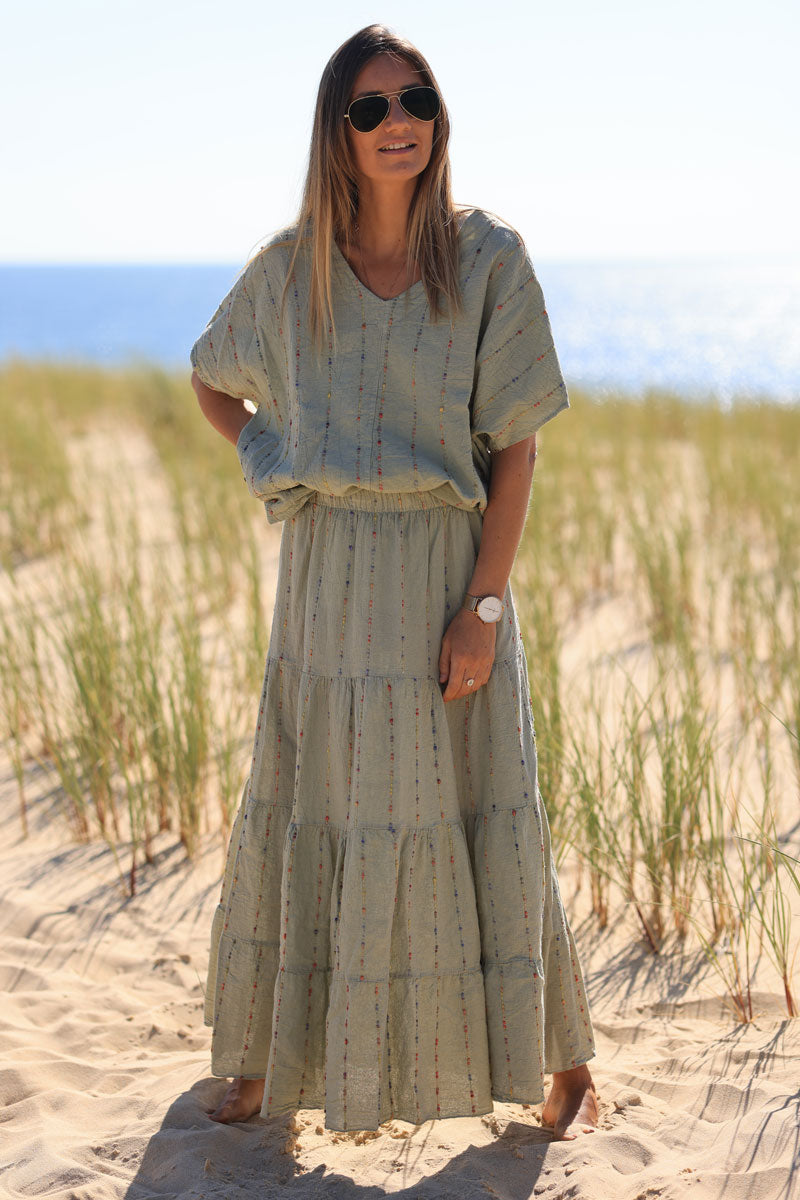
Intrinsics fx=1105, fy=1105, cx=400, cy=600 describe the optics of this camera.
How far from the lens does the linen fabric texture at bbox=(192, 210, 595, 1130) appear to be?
1.63m

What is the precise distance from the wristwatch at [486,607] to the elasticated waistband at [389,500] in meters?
0.15

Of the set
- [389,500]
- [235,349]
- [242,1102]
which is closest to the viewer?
[389,500]

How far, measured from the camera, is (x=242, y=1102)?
190cm

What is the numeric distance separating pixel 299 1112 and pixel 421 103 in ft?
5.45

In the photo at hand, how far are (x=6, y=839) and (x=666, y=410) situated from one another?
6.66m

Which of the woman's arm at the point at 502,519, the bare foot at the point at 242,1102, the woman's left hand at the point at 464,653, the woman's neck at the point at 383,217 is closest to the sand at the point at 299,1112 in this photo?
the bare foot at the point at 242,1102

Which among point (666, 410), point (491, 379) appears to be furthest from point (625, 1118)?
point (666, 410)

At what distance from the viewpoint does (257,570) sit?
4.00 metres

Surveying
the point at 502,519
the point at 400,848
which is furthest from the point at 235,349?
the point at 400,848

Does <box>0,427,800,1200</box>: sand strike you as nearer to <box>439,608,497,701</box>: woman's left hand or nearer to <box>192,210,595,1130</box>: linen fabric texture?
<box>192,210,595,1130</box>: linen fabric texture

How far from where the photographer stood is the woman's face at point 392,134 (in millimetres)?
1571

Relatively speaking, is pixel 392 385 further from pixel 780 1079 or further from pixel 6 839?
pixel 6 839

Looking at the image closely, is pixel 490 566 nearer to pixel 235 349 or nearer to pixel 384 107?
pixel 235 349

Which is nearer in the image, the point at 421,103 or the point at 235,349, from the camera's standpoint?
the point at 421,103
